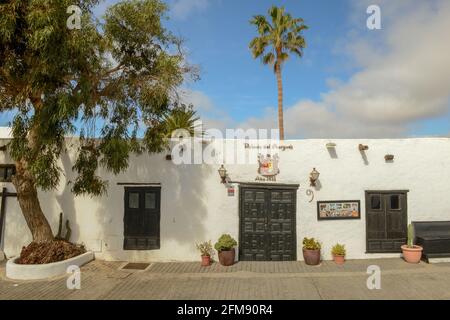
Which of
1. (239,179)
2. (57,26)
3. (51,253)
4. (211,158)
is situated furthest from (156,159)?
(57,26)

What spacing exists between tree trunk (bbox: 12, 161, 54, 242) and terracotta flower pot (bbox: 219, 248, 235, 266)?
535 cm

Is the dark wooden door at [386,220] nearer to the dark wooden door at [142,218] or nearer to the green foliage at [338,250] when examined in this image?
the green foliage at [338,250]

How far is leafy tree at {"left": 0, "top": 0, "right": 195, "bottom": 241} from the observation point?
26.9 feet

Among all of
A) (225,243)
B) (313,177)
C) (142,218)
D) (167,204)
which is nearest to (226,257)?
(225,243)

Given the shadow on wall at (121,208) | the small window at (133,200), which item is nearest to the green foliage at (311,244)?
the shadow on wall at (121,208)

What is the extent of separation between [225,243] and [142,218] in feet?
9.75

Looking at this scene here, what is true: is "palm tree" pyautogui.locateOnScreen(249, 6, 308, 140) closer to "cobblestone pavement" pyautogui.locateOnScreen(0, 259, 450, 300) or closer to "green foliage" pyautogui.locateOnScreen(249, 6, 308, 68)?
"green foliage" pyautogui.locateOnScreen(249, 6, 308, 68)

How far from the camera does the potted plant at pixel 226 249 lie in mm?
10523

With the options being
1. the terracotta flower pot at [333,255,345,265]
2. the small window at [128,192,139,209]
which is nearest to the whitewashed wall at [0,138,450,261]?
the small window at [128,192,139,209]

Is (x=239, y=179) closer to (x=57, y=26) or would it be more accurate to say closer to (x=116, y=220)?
(x=116, y=220)

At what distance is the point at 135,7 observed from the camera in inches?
367

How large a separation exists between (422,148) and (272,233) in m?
6.00

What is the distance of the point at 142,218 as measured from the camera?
1133 cm

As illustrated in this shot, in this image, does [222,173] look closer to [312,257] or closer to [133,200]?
[133,200]
